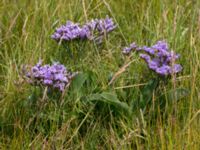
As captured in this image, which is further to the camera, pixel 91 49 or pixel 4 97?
pixel 91 49

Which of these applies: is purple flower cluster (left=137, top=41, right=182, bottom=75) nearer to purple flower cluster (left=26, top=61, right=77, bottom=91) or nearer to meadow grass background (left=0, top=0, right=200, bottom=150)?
meadow grass background (left=0, top=0, right=200, bottom=150)

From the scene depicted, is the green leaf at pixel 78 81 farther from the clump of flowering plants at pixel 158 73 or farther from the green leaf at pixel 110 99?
the clump of flowering plants at pixel 158 73

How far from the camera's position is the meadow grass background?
80.4 inches

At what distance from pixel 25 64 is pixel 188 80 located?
666 mm

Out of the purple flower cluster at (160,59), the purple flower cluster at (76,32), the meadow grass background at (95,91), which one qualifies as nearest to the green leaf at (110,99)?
the meadow grass background at (95,91)

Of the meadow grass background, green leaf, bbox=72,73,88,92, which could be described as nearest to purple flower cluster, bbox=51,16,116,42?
the meadow grass background

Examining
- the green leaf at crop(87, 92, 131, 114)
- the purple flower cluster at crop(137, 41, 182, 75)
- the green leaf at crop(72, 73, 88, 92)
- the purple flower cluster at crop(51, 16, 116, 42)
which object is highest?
the purple flower cluster at crop(51, 16, 116, 42)

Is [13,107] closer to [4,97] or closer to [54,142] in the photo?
[4,97]

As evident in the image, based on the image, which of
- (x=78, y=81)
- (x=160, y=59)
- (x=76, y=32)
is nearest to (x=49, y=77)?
(x=78, y=81)

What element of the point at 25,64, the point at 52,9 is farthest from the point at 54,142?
the point at 52,9

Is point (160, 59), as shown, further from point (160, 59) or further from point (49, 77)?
point (49, 77)

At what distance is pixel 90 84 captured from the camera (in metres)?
2.32

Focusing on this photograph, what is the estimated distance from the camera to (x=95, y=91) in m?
2.31

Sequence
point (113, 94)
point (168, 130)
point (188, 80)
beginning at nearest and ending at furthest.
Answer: point (168, 130) < point (113, 94) < point (188, 80)
